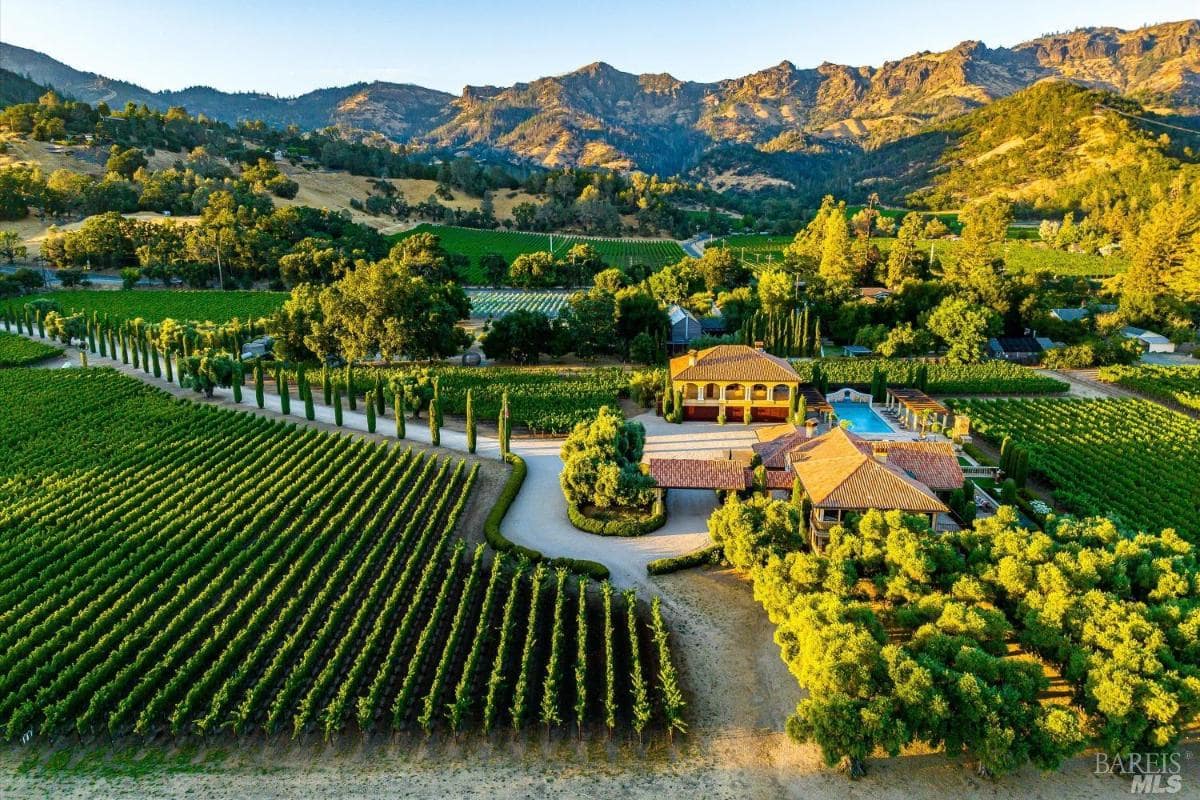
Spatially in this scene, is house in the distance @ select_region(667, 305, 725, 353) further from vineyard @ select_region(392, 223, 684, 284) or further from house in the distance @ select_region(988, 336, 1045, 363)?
vineyard @ select_region(392, 223, 684, 284)

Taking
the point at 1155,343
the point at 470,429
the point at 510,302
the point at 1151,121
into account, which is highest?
the point at 1151,121

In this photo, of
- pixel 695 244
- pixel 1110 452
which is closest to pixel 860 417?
pixel 1110 452

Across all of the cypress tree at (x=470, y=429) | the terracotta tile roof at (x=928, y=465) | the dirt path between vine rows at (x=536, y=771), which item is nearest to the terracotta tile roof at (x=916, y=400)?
the terracotta tile roof at (x=928, y=465)

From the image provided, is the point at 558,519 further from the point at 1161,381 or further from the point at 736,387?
the point at 1161,381

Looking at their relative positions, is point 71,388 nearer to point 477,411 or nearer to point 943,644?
point 477,411

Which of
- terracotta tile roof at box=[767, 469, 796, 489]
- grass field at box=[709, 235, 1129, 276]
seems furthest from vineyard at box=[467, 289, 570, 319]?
terracotta tile roof at box=[767, 469, 796, 489]

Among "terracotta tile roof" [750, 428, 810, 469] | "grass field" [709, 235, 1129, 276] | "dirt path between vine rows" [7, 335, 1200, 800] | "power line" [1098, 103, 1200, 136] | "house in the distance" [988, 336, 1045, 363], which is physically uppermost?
"power line" [1098, 103, 1200, 136]

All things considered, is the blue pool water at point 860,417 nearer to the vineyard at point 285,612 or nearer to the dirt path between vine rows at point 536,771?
the vineyard at point 285,612
